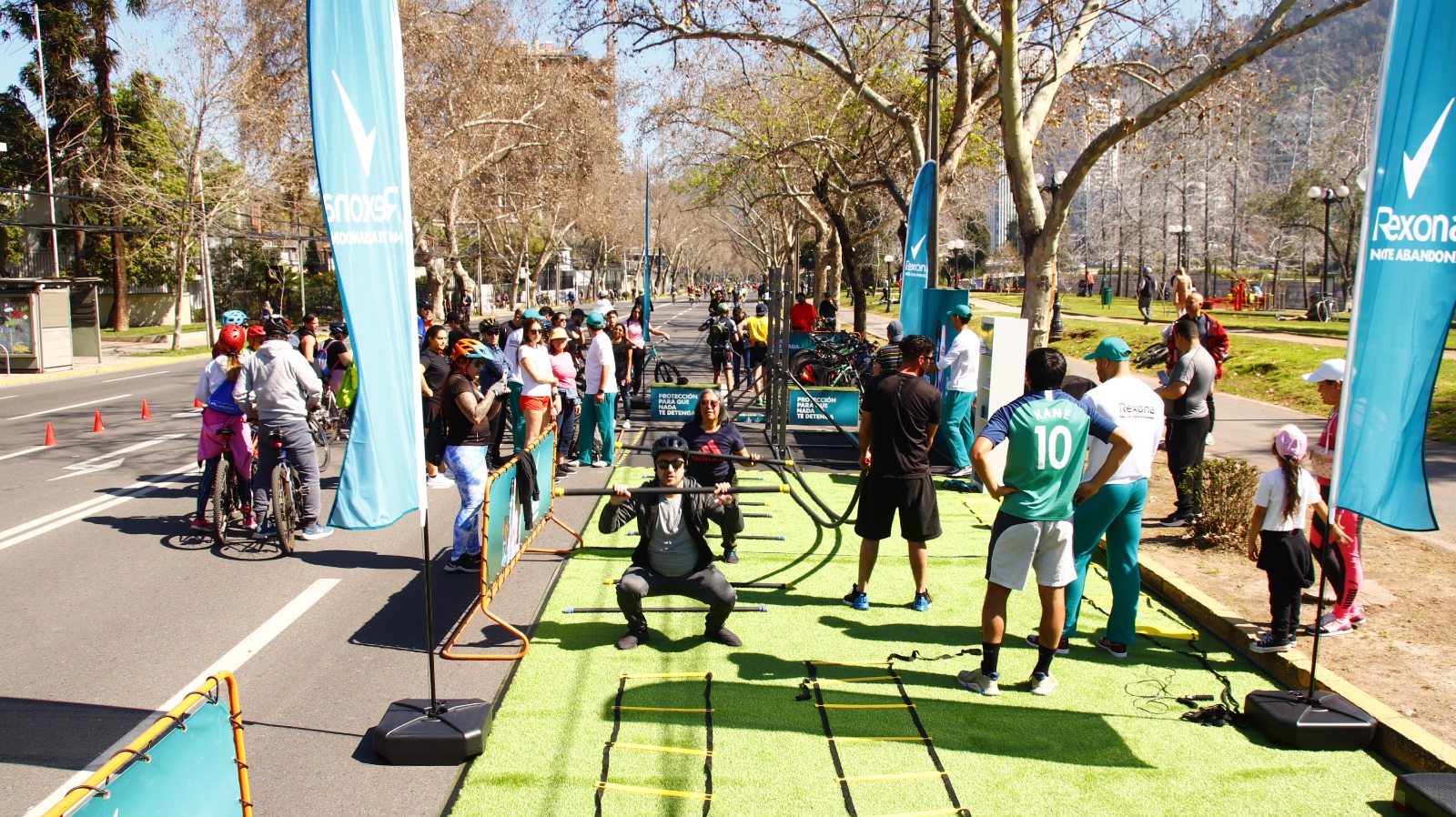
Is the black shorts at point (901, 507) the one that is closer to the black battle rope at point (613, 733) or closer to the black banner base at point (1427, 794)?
the black battle rope at point (613, 733)

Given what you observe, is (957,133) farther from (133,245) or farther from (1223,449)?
(133,245)

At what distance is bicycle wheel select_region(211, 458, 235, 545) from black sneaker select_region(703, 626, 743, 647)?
186 inches

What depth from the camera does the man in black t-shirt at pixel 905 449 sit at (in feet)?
21.1

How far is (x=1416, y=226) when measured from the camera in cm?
438

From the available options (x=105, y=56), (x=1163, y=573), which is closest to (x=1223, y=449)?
(x=1163, y=573)

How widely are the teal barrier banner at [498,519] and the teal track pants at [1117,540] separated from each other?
352 cm

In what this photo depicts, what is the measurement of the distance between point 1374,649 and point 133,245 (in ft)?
170

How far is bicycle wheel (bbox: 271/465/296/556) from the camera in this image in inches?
321

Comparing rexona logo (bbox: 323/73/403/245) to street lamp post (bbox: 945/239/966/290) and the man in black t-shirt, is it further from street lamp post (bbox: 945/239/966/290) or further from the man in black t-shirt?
street lamp post (bbox: 945/239/966/290)

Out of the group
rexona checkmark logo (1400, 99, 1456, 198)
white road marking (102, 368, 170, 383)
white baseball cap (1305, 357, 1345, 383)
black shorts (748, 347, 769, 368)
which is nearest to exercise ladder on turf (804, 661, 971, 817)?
white baseball cap (1305, 357, 1345, 383)

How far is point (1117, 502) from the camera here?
582cm

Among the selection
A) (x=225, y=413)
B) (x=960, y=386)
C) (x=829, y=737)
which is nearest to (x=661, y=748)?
(x=829, y=737)

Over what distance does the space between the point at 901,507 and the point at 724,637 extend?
1.44 meters

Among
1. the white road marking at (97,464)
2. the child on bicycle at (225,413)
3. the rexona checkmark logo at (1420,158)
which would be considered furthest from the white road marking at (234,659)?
the white road marking at (97,464)
